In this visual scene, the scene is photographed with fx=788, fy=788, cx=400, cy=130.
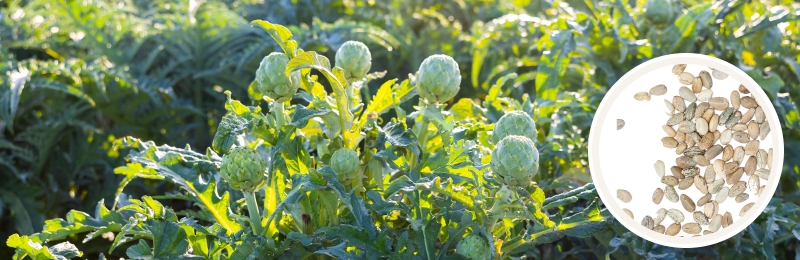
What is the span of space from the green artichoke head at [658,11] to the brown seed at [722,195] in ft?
2.66

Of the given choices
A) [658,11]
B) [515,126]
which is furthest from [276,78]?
[658,11]

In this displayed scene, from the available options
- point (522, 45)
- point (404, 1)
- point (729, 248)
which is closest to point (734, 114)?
point (729, 248)

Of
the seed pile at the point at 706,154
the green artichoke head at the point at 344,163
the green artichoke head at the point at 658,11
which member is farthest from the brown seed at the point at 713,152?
the green artichoke head at the point at 658,11

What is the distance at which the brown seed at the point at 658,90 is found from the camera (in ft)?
3.71

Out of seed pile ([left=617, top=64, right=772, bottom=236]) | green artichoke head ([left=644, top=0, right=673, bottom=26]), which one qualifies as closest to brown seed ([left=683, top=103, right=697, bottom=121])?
seed pile ([left=617, top=64, right=772, bottom=236])

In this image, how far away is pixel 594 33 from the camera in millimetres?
1783

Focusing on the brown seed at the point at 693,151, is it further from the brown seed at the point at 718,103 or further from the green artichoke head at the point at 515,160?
the green artichoke head at the point at 515,160

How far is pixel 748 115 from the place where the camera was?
1125 millimetres

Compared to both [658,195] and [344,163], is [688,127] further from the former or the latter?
[344,163]

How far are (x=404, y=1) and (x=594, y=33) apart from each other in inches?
51.8

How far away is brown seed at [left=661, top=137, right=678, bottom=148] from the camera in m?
1.14

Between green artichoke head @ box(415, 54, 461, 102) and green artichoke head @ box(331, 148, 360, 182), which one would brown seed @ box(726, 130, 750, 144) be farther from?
green artichoke head @ box(331, 148, 360, 182)

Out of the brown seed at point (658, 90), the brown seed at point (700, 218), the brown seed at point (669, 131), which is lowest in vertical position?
the brown seed at point (700, 218)

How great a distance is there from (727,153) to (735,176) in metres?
0.04
